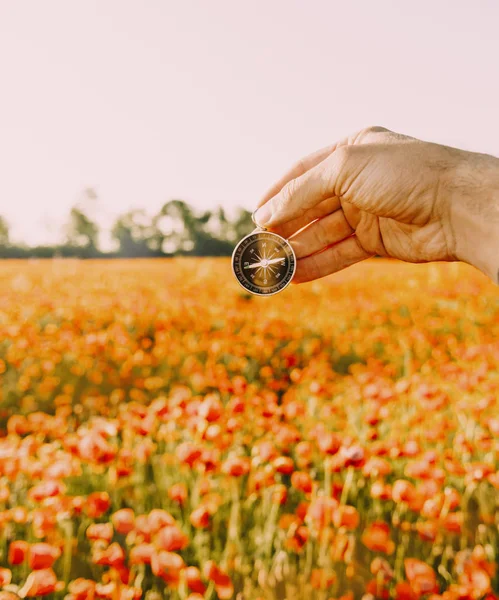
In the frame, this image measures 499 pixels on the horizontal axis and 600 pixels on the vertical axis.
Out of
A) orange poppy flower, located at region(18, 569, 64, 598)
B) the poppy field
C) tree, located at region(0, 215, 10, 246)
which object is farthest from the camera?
tree, located at region(0, 215, 10, 246)

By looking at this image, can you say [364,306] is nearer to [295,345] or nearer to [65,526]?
[295,345]

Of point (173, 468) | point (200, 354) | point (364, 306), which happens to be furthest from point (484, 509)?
point (364, 306)

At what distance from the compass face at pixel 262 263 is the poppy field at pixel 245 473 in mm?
544

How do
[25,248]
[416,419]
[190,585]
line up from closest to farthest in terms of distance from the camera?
[190,585], [416,419], [25,248]

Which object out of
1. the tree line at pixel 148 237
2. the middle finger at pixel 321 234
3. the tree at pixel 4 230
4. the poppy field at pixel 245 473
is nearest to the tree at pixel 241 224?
the tree line at pixel 148 237

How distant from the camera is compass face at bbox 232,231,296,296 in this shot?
1.67 meters

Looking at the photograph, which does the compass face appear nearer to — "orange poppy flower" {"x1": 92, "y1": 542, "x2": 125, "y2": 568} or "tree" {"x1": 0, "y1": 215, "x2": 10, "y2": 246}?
"orange poppy flower" {"x1": 92, "y1": 542, "x2": 125, "y2": 568}

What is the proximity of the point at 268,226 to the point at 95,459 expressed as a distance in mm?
899

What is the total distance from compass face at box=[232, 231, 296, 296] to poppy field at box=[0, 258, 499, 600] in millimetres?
544

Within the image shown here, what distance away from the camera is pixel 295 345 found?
13.6 ft

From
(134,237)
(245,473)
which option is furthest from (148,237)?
(245,473)

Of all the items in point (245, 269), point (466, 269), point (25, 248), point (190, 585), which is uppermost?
point (245, 269)

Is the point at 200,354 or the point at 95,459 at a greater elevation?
the point at 95,459

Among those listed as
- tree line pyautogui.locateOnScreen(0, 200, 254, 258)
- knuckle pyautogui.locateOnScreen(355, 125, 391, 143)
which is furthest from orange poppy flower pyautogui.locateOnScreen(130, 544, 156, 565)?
tree line pyautogui.locateOnScreen(0, 200, 254, 258)
